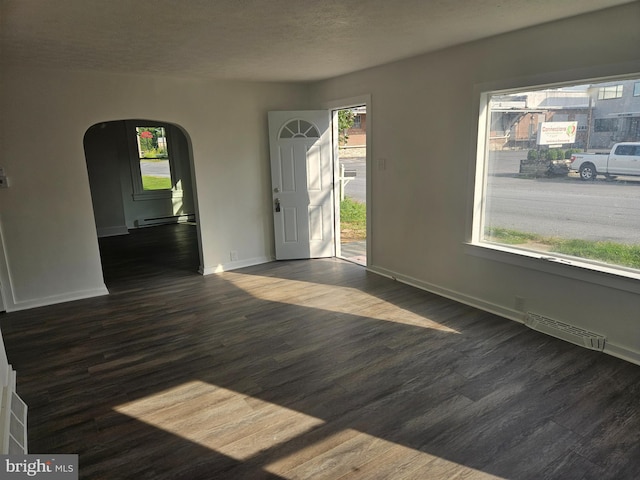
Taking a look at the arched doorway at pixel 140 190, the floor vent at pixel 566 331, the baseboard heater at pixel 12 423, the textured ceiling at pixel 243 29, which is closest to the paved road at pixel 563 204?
the floor vent at pixel 566 331

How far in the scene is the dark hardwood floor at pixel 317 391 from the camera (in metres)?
2.19

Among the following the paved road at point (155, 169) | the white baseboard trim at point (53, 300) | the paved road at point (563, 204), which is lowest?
the white baseboard trim at point (53, 300)

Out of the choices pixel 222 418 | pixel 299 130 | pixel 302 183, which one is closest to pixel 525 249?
pixel 222 418

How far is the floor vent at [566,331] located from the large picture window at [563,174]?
1.76 ft

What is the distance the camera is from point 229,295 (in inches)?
186

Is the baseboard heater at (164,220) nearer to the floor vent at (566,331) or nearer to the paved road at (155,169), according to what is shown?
the paved road at (155,169)

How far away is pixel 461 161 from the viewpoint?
4043mm

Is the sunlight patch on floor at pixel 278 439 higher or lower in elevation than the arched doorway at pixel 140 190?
lower

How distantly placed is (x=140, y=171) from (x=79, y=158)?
443 centimetres

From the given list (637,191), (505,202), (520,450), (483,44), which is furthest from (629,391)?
(483,44)

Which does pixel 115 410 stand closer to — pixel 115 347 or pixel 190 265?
pixel 115 347

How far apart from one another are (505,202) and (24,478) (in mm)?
4015

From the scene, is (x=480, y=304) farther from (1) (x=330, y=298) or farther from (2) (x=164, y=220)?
(2) (x=164, y=220)
